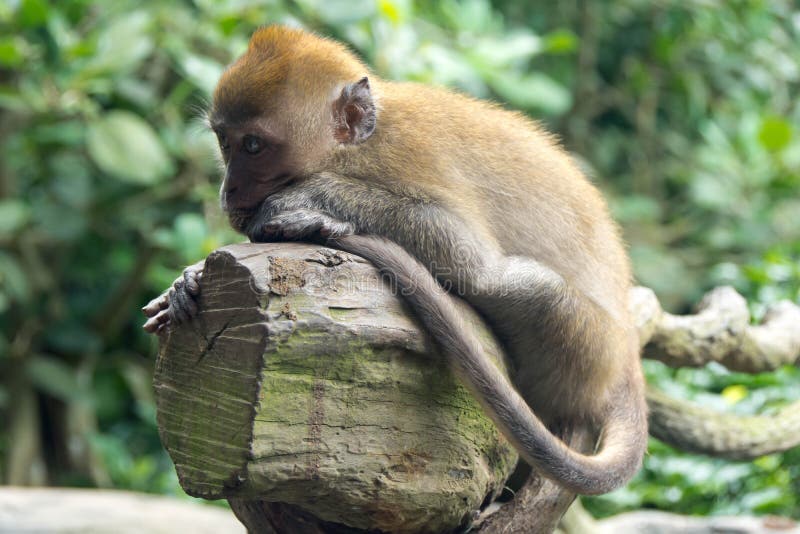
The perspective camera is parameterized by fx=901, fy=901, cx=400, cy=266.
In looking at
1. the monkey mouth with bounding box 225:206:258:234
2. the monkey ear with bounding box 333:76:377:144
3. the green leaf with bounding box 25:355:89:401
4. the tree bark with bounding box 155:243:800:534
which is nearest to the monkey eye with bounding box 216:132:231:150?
the monkey mouth with bounding box 225:206:258:234

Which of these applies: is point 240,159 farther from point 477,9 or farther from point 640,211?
point 640,211

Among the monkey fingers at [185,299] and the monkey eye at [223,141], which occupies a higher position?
the monkey eye at [223,141]

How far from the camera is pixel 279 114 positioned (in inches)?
114

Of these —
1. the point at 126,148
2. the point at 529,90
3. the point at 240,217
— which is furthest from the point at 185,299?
the point at 529,90

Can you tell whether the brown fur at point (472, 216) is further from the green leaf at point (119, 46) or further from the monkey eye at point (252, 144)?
the green leaf at point (119, 46)

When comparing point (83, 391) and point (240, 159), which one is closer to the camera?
point (240, 159)

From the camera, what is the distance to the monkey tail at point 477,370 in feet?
8.02

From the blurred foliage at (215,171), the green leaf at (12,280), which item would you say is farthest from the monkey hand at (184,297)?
the green leaf at (12,280)

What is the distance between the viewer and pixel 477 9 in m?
6.07

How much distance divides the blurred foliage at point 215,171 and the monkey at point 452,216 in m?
1.17

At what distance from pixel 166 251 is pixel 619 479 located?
4.43 m

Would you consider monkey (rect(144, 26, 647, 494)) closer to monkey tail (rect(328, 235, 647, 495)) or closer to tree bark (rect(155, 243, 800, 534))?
monkey tail (rect(328, 235, 647, 495))

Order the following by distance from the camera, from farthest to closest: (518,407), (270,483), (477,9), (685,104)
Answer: (685,104)
(477,9)
(518,407)
(270,483)

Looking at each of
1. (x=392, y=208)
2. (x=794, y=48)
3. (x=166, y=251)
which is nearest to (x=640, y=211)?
(x=794, y=48)
